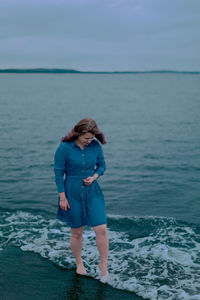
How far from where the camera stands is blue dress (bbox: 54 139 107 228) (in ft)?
14.9

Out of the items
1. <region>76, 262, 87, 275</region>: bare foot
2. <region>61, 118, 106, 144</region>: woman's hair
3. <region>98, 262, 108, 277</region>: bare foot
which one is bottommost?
<region>76, 262, 87, 275</region>: bare foot

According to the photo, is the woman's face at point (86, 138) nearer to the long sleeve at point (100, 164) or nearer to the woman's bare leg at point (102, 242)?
the long sleeve at point (100, 164)

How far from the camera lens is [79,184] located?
464 cm

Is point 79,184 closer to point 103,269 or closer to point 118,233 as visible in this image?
point 103,269

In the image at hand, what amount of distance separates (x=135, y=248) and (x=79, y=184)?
6.70ft

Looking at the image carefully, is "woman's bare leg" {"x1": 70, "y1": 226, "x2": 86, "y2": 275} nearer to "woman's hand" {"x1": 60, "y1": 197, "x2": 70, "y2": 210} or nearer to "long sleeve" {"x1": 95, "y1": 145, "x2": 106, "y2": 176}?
"woman's hand" {"x1": 60, "y1": 197, "x2": 70, "y2": 210}

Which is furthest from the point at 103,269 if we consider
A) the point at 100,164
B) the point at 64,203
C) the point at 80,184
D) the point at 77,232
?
the point at 100,164

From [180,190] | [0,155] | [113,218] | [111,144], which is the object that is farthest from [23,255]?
[111,144]

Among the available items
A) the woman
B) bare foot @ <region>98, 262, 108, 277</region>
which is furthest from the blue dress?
bare foot @ <region>98, 262, 108, 277</region>

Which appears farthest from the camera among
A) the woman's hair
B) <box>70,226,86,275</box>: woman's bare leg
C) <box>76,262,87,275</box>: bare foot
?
<box>76,262,87,275</box>: bare foot

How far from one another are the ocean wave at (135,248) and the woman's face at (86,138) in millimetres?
1964

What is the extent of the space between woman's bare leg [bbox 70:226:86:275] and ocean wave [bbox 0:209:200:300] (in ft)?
0.49

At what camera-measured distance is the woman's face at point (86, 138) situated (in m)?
4.42

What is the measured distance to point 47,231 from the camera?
6762mm
